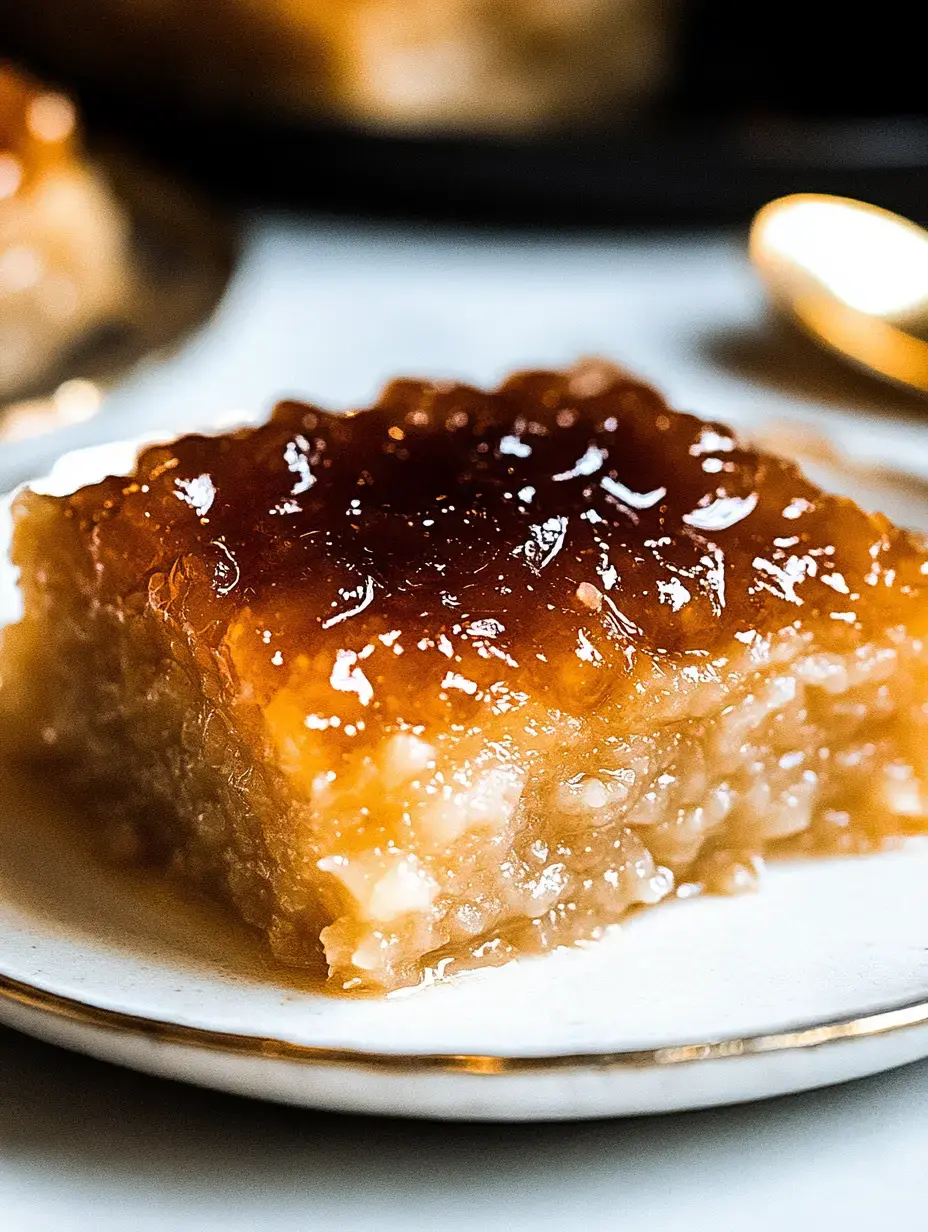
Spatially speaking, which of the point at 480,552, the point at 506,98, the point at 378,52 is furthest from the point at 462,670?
the point at 506,98

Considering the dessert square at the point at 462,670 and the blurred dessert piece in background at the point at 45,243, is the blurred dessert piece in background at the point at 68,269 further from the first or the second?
the dessert square at the point at 462,670

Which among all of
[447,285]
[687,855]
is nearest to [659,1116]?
[687,855]

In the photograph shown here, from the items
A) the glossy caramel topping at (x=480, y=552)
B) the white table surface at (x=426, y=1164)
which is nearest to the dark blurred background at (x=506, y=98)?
the glossy caramel topping at (x=480, y=552)

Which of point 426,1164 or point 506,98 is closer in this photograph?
point 426,1164

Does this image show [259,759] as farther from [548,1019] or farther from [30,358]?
[30,358]

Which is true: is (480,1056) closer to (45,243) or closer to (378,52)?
(45,243)

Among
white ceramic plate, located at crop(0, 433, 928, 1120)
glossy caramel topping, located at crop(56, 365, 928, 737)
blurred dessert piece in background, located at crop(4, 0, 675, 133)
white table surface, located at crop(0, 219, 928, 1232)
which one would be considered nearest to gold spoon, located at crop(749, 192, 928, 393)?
blurred dessert piece in background, located at crop(4, 0, 675, 133)
